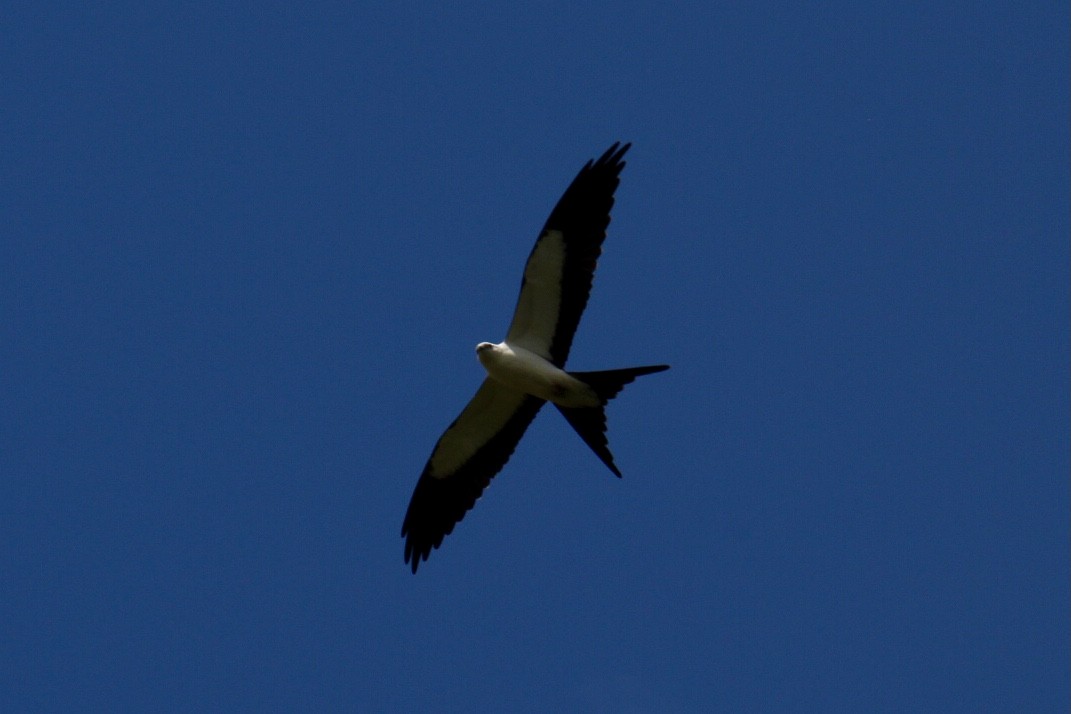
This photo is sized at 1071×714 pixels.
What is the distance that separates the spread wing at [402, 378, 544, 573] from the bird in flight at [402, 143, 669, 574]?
0.01 meters

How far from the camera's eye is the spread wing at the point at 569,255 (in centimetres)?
1421

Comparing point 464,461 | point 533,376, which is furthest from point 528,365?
point 464,461

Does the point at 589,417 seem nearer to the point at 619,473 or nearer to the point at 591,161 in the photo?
the point at 619,473

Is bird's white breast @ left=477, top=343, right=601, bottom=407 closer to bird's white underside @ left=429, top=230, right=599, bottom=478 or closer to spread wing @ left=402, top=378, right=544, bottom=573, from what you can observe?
bird's white underside @ left=429, top=230, right=599, bottom=478

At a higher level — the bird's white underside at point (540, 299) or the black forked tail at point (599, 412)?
the bird's white underside at point (540, 299)

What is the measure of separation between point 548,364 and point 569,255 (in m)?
1.13

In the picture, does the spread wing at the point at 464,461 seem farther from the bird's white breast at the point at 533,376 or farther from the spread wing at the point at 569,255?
the spread wing at the point at 569,255

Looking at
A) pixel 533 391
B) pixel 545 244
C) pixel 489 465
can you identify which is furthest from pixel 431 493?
pixel 545 244

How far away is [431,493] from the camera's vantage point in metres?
15.9

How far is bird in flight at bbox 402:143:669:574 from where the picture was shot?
14.2 metres

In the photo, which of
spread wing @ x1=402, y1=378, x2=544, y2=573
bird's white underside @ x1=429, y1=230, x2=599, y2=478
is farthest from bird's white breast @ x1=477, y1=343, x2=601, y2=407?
spread wing @ x1=402, y1=378, x2=544, y2=573

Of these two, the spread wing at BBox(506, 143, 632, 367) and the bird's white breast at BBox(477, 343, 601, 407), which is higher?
the spread wing at BBox(506, 143, 632, 367)

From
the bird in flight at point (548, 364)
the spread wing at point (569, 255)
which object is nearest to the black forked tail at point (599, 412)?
the bird in flight at point (548, 364)

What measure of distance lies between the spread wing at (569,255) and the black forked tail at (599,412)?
65 centimetres
